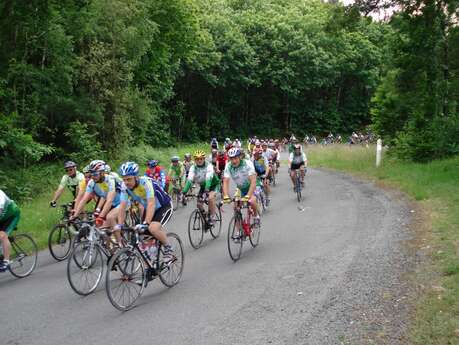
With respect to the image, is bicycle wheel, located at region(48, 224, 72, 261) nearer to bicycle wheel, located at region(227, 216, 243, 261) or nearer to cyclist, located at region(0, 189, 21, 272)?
cyclist, located at region(0, 189, 21, 272)

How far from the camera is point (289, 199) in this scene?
1781 centimetres

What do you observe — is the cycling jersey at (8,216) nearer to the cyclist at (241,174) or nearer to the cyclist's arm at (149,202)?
the cyclist's arm at (149,202)

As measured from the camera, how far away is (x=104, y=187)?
10.1 m

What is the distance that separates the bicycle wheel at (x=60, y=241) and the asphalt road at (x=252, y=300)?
228mm

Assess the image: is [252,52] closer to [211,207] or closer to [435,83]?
[435,83]

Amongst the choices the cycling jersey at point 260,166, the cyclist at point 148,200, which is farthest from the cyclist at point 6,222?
the cycling jersey at point 260,166

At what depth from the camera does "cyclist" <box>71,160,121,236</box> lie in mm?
9297

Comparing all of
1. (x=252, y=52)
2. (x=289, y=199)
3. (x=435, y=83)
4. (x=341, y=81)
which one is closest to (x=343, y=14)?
(x=435, y=83)

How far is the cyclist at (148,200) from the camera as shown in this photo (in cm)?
779

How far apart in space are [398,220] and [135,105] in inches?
782

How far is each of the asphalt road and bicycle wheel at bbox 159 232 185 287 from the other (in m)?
0.14

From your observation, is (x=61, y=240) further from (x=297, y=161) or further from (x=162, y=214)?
(x=297, y=161)

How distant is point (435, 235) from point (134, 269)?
6477 mm

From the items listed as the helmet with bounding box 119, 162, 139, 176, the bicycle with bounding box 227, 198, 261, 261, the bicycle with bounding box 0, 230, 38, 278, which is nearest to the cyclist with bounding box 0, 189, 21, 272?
the bicycle with bounding box 0, 230, 38, 278
